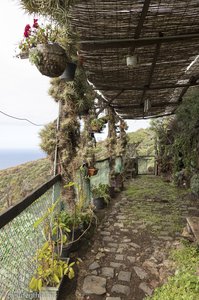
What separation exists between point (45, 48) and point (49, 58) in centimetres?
9

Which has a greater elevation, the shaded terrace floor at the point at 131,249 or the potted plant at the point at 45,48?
the potted plant at the point at 45,48

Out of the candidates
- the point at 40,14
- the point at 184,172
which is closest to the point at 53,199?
the point at 40,14

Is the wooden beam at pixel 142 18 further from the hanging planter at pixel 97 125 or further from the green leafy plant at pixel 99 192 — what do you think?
the green leafy plant at pixel 99 192

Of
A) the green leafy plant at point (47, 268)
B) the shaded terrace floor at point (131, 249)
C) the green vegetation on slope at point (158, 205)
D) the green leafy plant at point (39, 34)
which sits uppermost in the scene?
the green leafy plant at point (39, 34)

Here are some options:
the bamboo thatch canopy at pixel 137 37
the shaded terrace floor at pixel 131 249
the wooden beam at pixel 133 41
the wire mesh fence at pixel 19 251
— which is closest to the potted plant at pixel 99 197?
the shaded terrace floor at pixel 131 249

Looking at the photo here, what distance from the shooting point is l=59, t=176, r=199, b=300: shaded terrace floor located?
2.86 m

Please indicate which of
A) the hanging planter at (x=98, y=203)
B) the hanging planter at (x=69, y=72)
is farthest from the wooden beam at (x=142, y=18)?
the hanging planter at (x=98, y=203)

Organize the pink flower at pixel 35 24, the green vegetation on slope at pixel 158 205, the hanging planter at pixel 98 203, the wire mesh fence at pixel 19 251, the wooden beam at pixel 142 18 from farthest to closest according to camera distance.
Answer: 1. the hanging planter at pixel 98 203
2. the green vegetation on slope at pixel 158 205
3. the wooden beam at pixel 142 18
4. the pink flower at pixel 35 24
5. the wire mesh fence at pixel 19 251

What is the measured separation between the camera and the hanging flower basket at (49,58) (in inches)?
87.7

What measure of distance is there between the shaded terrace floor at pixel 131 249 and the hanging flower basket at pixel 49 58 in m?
2.43

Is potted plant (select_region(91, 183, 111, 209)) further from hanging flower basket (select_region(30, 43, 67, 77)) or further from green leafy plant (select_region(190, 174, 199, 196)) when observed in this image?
hanging flower basket (select_region(30, 43, 67, 77))

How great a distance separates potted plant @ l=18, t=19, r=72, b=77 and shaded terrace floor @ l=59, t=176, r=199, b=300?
2.45 metres

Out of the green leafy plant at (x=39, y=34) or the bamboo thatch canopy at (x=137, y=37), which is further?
the bamboo thatch canopy at (x=137, y=37)

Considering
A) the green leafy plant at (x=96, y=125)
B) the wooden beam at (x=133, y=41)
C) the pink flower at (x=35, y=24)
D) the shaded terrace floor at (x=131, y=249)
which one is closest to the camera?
the pink flower at (x=35, y=24)
